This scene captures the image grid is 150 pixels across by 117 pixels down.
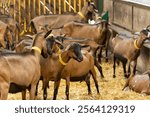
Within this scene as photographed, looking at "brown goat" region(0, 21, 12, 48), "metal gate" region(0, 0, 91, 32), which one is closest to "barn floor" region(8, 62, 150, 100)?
"brown goat" region(0, 21, 12, 48)

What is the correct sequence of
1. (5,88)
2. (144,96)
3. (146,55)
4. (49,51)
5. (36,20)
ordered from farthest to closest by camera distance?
(36,20) → (146,55) → (144,96) → (49,51) → (5,88)

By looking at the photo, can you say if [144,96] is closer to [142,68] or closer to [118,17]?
[142,68]

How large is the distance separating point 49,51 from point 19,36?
6.68m

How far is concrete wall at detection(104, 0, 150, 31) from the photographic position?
12440 millimetres

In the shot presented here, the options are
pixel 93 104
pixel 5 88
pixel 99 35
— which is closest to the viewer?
pixel 93 104

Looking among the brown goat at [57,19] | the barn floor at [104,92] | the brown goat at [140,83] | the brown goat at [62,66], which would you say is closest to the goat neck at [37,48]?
the brown goat at [62,66]

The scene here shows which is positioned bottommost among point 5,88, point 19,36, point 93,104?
point 19,36

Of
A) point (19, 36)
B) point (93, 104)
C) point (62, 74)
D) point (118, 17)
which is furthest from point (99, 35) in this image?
point (93, 104)

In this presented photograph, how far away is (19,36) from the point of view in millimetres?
15266

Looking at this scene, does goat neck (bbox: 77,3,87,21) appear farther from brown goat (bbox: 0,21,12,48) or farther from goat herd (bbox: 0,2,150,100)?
brown goat (bbox: 0,21,12,48)

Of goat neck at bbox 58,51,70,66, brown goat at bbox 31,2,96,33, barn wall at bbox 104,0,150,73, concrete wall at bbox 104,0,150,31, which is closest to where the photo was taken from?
goat neck at bbox 58,51,70,66

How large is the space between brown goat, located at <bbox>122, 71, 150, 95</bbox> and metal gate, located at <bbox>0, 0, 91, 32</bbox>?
24.2 feet

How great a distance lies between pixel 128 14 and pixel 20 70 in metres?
6.71

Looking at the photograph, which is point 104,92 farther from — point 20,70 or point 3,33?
point 3,33
